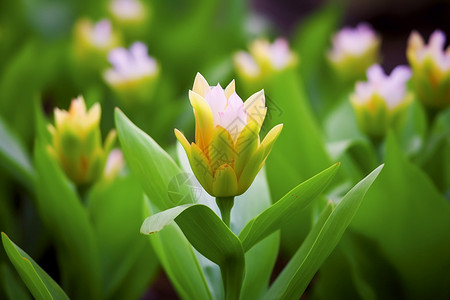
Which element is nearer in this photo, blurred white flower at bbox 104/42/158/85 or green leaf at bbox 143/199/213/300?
green leaf at bbox 143/199/213/300

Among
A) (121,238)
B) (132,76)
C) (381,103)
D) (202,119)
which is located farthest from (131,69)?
(202,119)

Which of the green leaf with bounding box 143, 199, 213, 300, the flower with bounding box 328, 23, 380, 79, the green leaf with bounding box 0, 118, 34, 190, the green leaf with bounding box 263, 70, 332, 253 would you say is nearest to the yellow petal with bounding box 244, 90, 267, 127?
the green leaf with bounding box 143, 199, 213, 300

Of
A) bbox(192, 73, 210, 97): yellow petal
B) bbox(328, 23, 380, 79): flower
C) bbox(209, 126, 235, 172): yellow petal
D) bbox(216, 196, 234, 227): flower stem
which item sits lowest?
bbox(216, 196, 234, 227): flower stem

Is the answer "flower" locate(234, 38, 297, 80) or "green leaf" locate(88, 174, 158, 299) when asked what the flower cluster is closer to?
"flower" locate(234, 38, 297, 80)

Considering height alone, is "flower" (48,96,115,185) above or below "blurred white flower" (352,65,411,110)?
above

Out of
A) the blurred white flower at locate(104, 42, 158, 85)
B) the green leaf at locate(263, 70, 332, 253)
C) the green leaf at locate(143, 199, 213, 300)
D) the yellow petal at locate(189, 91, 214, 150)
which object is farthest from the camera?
the blurred white flower at locate(104, 42, 158, 85)

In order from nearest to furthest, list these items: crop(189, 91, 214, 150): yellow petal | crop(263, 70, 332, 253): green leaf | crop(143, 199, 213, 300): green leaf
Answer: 1. crop(189, 91, 214, 150): yellow petal
2. crop(143, 199, 213, 300): green leaf
3. crop(263, 70, 332, 253): green leaf
